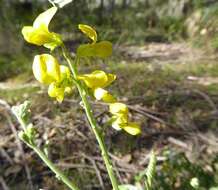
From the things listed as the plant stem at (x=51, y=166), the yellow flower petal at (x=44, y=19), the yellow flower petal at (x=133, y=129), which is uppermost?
the yellow flower petal at (x=44, y=19)

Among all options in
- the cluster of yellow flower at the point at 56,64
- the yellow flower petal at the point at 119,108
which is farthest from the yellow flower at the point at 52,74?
the yellow flower petal at the point at 119,108

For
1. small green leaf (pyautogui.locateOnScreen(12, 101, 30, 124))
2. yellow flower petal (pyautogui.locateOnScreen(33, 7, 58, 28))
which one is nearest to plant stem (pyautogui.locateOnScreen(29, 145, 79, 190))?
small green leaf (pyautogui.locateOnScreen(12, 101, 30, 124))

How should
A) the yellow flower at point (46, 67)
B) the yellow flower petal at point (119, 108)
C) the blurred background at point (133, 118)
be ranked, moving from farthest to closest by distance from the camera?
the blurred background at point (133, 118), the yellow flower petal at point (119, 108), the yellow flower at point (46, 67)

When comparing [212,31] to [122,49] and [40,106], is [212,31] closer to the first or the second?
[122,49]

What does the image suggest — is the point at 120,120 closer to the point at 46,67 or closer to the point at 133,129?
the point at 133,129

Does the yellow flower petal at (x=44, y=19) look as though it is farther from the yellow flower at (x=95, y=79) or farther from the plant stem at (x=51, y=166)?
the plant stem at (x=51, y=166)

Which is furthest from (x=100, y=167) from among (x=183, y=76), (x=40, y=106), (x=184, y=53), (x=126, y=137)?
(x=184, y=53)

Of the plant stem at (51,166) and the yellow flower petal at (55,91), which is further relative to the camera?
the plant stem at (51,166)

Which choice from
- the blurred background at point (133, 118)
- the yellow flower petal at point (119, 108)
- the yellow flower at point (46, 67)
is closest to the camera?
the yellow flower at point (46, 67)

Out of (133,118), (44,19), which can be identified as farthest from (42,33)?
(133,118)
